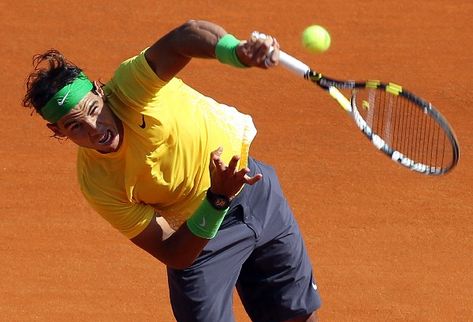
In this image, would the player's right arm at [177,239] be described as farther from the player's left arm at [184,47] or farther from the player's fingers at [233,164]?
the player's left arm at [184,47]

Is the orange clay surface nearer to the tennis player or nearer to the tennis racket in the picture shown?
the tennis player

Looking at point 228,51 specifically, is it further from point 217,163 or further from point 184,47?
point 217,163

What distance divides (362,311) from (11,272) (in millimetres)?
2278

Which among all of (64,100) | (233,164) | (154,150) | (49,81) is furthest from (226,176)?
(49,81)

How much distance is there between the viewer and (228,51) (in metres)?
4.23

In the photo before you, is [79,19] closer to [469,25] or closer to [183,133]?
[469,25]

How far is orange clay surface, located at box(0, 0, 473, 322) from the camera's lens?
678 centimetres

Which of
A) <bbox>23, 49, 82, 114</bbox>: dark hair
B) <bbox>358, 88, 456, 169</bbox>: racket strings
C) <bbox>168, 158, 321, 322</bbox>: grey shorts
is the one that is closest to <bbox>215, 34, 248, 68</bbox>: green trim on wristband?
<bbox>23, 49, 82, 114</bbox>: dark hair

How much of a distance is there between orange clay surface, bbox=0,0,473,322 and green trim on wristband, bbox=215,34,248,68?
2.80 metres

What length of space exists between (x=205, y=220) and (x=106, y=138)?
1.81 feet

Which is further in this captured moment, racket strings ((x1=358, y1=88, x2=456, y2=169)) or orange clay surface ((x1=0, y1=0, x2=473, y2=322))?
orange clay surface ((x1=0, y1=0, x2=473, y2=322))

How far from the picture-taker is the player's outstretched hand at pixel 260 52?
4.06 metres

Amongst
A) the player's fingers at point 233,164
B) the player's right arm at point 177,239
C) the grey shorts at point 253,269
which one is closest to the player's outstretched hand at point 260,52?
the player's fingers at point 233,164

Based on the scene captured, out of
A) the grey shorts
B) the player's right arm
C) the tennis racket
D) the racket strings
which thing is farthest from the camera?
the grey shorts
